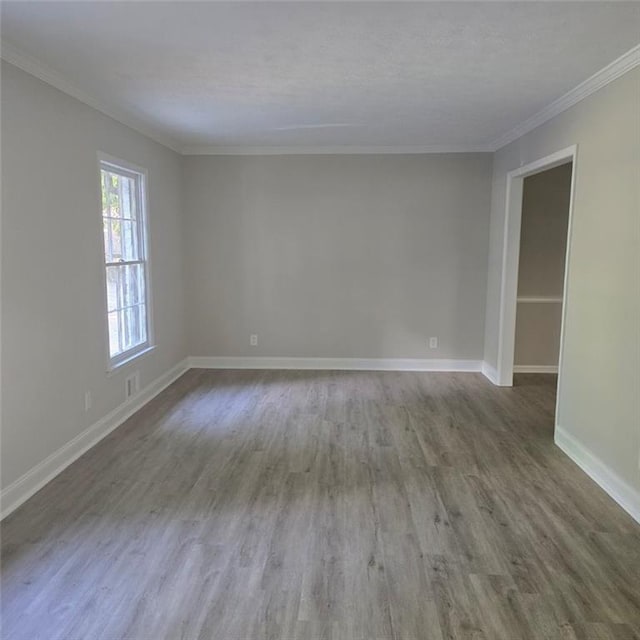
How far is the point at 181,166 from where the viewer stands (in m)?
5.71

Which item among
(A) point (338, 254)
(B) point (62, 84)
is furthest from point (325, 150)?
(B) point (62, 84)

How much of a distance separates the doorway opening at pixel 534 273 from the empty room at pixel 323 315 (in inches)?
1.1

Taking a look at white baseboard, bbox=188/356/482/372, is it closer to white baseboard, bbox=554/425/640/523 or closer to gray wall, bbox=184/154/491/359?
gray wall, bbox=184/154/491/359

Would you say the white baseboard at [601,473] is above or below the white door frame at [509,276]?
below

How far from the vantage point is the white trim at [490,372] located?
5.37 m

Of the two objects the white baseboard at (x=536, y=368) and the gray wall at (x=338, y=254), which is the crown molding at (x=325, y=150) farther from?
the white baseboard at (x=536, y=368)

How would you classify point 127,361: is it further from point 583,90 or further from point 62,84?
point 583,90

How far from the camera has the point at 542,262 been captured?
5586 millimetres

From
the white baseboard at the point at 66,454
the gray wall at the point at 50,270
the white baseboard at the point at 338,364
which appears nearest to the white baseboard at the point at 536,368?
the white baseboard at the point at 338,364

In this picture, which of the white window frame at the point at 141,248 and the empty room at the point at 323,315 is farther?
the white window frame at the point at 141,248

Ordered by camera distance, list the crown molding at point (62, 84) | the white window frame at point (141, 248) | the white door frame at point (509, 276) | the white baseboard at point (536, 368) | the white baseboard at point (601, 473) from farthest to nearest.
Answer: the white baseboard at point (536, 368)
the white door frame at point (509, 276)
the white window frame at point (141, 248)
the white baseboard at point (601, 473)
the crown molding at point (62, 84)

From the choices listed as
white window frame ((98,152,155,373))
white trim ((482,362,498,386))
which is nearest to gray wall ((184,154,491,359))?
white trim ((482,362,498,386))

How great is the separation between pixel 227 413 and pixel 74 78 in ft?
9.05

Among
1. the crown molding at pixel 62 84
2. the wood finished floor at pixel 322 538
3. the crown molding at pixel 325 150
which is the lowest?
the wood finished floor at pixel 322 538
